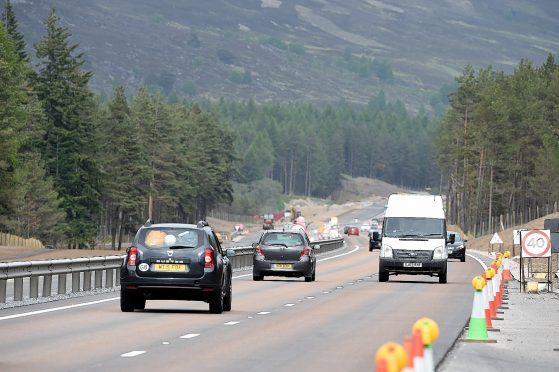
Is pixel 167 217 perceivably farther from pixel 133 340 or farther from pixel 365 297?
pixel 133 340

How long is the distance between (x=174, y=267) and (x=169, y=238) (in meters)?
0.52

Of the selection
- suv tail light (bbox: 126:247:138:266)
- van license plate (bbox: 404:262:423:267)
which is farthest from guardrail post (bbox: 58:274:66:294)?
van license plate (bbox: 404:262:423:267)

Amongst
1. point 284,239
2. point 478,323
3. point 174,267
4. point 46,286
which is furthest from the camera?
point 284,239

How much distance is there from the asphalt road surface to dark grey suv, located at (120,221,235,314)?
0.35 meters

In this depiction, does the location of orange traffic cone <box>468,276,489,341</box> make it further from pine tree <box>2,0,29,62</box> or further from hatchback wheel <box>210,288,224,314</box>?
pine tree <box>2,0,29,62</box>

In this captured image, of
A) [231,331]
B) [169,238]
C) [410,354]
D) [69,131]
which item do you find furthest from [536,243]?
[69,131]

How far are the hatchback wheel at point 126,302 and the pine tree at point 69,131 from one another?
9086 centimetres

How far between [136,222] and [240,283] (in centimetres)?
9822

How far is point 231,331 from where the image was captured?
73.4 ft

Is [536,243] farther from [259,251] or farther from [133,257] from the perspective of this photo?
[133,257]

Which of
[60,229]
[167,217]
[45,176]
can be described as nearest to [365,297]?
[60,229]

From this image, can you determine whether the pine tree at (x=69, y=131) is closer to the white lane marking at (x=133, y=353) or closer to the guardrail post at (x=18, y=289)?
the guardrail post at (x=18, y=289)

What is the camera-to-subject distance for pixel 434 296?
36156 millimetres

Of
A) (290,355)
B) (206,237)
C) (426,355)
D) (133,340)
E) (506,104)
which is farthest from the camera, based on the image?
(506,104)
